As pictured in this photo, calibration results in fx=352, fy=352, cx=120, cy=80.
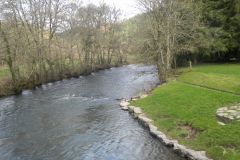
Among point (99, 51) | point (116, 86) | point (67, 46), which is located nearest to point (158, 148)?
point (116, 86)

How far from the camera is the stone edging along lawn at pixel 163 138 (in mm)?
18586

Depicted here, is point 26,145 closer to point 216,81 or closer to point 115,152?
point 115,152

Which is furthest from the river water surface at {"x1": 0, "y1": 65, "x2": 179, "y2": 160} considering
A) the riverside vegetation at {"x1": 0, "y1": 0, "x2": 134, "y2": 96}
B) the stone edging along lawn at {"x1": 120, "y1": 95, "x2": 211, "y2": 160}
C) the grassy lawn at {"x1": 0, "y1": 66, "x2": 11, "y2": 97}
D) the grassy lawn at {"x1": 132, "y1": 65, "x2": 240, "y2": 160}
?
the riverside vegetation at {"x1": 0, "y1": 0, "x2": 134, "y2": 96}

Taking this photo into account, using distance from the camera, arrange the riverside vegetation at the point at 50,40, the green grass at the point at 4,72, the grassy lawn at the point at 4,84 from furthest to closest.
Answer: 1. the green grass at the point at 4,72
2. the riverside vegetation at the point at 50,40
3. the grassy lawn at the point at 4,84

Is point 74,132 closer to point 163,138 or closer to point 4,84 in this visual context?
point 163,138

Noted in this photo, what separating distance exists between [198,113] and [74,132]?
9301 mm

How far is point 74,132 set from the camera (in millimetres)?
26672

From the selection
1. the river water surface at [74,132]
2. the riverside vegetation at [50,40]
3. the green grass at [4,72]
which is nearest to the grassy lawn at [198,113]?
the river water surface at [74,132]

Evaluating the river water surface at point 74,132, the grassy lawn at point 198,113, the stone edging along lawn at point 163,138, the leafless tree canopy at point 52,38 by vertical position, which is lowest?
the river water surface at point 74,132

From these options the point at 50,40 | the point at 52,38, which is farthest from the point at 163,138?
the point at 52,38

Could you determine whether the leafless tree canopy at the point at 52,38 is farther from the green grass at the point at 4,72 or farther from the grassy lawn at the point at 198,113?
the grassy lawn at the point at 198,113

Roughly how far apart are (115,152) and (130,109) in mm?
11426

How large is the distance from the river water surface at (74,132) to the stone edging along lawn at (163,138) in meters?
0.40

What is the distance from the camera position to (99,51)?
94.4m
